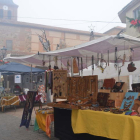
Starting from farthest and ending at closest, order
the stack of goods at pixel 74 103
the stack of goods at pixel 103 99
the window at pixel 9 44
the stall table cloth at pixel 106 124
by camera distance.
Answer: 1. the window at pixel 9 44
2. the stack of goods at pixel 103 99
3. the stack of goods at pixel 74 103
4. the stall table cloth at pixel 106 124

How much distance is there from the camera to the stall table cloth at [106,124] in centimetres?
254

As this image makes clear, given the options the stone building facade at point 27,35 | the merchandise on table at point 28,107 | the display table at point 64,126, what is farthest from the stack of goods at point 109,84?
the stone building facade at point 27,35

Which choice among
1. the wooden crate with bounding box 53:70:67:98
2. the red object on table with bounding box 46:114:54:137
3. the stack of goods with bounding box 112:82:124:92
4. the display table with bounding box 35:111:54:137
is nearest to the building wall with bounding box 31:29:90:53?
the wooden crate with bounding box 53:70:67:98

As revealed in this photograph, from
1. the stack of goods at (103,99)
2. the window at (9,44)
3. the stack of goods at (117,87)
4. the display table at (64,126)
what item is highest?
the window at (9,44)

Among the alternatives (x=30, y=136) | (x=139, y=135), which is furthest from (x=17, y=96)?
(x=139, y=135)

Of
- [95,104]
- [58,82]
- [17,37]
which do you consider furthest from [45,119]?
[17,37]

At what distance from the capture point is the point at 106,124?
9.40 feet

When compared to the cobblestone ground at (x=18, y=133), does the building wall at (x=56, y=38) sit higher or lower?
higher

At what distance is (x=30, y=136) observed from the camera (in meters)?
4.31

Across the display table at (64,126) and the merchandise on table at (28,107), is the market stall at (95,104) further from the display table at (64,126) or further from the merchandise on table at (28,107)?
the merchandise on table at (28,107)

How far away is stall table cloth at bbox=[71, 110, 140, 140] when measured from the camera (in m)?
2.54

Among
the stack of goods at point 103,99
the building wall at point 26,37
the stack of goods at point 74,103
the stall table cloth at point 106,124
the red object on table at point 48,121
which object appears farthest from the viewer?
the building wall at point 26,37

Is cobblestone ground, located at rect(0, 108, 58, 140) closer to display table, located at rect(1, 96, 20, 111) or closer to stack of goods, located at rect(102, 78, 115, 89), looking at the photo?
stack of goods, located at rect(102, 78, 115, 89)

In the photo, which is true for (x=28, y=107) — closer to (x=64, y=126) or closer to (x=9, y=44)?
(x=64, y=126)
